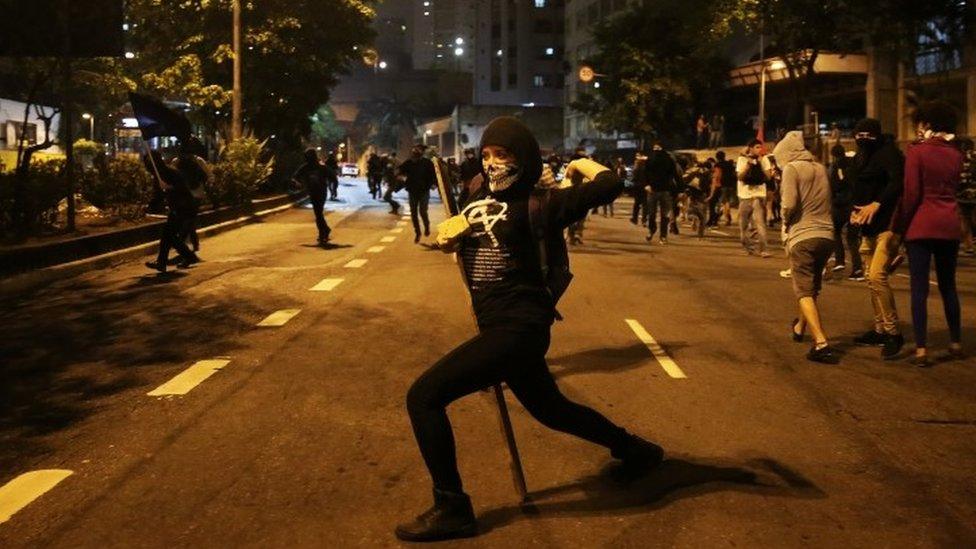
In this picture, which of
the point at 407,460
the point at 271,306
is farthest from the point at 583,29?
the point at 407,460

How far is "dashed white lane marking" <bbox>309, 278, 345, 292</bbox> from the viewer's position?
11895 mm

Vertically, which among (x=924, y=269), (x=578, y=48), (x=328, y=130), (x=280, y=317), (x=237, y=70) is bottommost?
(x=280, y=317)

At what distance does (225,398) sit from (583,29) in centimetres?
7554

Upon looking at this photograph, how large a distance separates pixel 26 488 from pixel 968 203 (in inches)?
682

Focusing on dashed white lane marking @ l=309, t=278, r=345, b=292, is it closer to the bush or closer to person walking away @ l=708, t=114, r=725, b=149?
the bush

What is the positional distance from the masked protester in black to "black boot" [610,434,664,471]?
0.78 meters

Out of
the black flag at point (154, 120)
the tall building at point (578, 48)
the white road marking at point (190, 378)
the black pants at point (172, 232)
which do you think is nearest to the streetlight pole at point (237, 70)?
the black flag at point (154, 120)

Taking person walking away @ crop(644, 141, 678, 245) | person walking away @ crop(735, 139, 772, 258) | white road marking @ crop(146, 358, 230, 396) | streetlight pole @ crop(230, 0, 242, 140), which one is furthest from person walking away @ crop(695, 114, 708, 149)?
white road marking @ crop(146, 358, 230, 396)

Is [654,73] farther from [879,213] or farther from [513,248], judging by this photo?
[513,248]

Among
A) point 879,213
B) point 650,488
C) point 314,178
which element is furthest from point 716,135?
point 650,488

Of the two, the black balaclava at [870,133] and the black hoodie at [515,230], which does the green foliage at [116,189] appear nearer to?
the black balaclava at [870,133]

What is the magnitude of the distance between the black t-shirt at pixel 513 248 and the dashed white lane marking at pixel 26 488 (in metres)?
2.27

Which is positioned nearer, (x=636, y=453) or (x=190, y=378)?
(x=636, y=453)

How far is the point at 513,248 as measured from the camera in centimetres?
407
